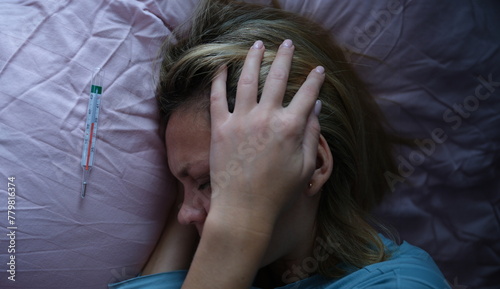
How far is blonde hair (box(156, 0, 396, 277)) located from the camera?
0.82 metres

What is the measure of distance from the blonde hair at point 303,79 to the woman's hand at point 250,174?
0.15 feet

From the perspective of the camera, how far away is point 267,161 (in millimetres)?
742

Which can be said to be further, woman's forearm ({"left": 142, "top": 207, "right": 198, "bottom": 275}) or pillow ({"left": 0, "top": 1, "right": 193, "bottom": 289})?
woman's forearm ({"left": 142, "top": 207, "right": 198, "bottom": 275})

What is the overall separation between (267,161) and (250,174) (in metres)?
0.03

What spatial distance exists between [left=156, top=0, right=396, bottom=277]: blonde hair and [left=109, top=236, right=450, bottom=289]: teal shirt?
2cm

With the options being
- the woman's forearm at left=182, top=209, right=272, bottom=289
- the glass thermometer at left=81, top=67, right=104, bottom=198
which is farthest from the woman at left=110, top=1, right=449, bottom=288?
the glass thermometer at left=81, top=67, right=104, bottom=198

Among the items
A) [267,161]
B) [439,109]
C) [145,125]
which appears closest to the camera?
[267,161]

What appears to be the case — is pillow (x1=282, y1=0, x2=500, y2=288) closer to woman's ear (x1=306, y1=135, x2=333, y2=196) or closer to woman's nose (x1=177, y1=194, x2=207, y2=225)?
woman's ear (x1=306, y1=135, x2=333, y2=196)

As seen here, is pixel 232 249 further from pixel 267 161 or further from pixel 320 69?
pixel 320 69

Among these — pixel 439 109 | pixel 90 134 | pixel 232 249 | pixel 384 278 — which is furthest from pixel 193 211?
pixel 439 109

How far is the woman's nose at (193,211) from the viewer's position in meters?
0.82

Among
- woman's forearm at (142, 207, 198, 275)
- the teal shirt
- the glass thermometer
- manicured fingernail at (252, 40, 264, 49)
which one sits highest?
manicured fingernail at (252, 40, 264, 49)

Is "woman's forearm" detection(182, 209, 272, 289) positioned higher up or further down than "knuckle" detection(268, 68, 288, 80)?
further down

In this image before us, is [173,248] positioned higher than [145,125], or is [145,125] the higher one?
[145,125]
